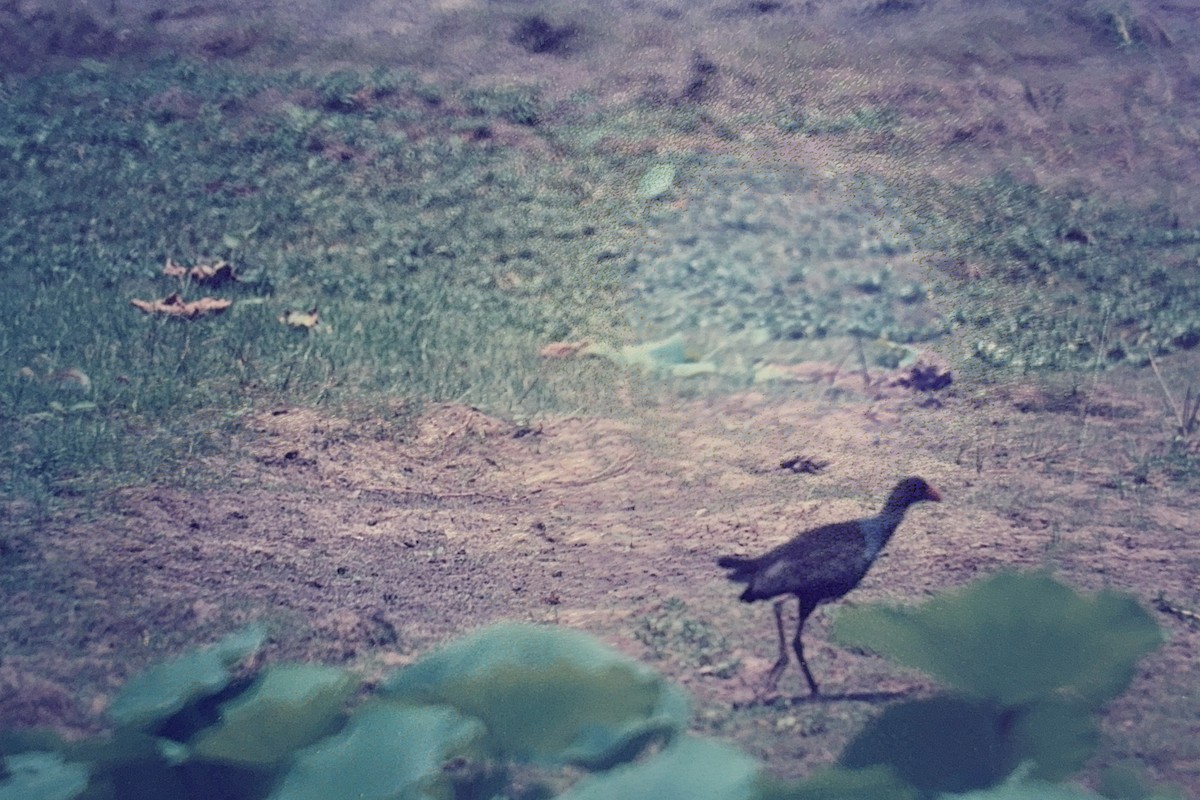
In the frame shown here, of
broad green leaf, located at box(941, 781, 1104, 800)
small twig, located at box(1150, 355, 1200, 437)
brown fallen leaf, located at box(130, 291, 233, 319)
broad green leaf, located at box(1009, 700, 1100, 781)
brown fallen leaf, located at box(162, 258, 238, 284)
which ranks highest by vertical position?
brown fallen leaf, located at box(162, 258, 238, 284)

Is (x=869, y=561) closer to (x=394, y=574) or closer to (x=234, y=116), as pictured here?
(x=394, y=574)

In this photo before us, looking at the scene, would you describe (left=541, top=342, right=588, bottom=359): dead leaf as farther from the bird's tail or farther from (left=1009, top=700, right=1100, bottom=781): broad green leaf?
(left=1009, top=700, right=1100, bottom=781): broad green leaf

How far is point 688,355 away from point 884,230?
1.06m

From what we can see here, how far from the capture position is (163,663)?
2.57m

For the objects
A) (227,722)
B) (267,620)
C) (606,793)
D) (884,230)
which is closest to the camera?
(606,793)

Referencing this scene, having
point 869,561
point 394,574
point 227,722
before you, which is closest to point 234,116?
point 394,574

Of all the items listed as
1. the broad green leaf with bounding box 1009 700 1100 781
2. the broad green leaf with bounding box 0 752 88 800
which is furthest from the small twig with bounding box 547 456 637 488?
the broad green leaf with bounding box 0 752 88 800

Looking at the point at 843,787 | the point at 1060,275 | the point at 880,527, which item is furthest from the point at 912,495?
the point at 1060,275

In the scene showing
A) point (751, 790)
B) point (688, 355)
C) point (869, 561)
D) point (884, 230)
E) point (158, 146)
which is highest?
point (158, 146)

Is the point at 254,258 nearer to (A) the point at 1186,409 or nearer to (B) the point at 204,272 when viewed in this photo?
(B) the point at 204,272

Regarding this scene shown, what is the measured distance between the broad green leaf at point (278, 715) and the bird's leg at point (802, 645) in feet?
3.50

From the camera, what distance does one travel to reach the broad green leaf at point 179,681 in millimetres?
2459

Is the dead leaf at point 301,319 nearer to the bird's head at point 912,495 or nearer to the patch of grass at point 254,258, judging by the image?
the patch of grass at point 254,258

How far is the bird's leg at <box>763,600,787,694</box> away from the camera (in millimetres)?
2529
